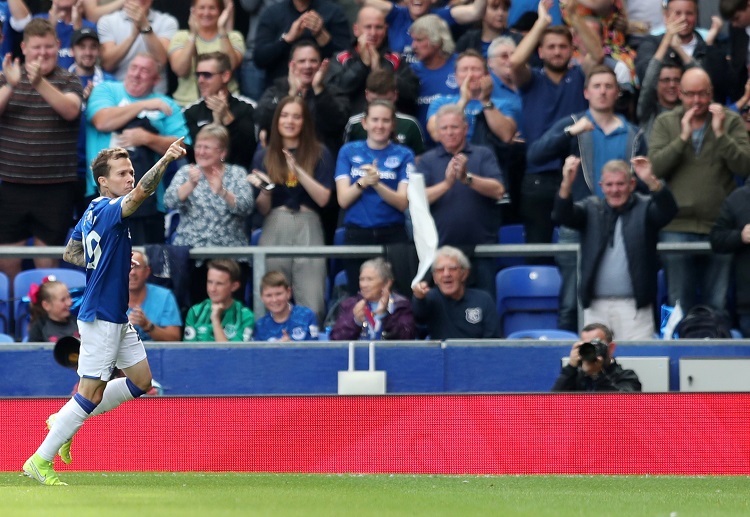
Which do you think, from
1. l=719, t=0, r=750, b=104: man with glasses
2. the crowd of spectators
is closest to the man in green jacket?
the crowd of spectators

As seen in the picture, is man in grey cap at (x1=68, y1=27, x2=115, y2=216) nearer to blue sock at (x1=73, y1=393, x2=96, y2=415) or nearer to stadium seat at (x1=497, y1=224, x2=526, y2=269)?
stadium seat at (x1=497, y1=224, x2=526, y2=269)

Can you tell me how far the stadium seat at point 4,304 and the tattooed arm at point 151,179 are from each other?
4.96 m

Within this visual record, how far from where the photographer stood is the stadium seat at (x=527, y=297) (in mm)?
12859

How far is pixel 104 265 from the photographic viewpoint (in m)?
8.62

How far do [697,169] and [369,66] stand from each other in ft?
10.7

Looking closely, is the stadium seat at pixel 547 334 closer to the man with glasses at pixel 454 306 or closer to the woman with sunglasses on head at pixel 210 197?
the man with glasses at pixel 454 306

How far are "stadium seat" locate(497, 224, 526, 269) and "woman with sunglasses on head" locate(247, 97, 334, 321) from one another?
71.7 inches

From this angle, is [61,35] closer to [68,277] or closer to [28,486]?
[68,277]

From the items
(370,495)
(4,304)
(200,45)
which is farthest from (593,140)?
(370,495)

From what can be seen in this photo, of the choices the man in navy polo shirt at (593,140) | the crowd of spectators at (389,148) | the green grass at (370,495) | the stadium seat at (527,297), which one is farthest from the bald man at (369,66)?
the green grass at (370,495)

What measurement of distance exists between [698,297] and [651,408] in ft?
9.90

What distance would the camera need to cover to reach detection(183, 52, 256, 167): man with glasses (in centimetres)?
1346

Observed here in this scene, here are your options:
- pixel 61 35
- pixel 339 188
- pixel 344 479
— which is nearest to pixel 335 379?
pixel 339 188

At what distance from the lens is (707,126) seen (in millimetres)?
12930
